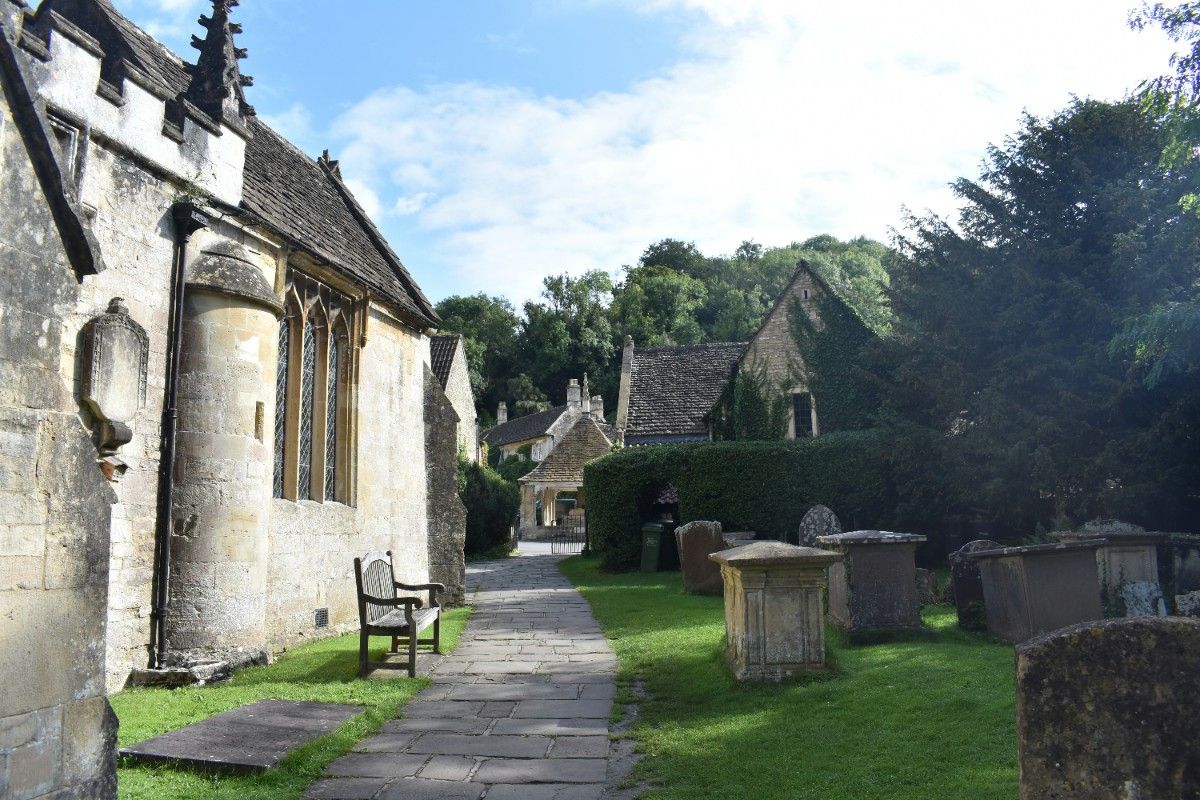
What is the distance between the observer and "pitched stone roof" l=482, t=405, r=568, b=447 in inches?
2372

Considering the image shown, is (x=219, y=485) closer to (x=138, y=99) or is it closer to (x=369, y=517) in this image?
(x=138, y=99)

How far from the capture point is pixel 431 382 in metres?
16.6

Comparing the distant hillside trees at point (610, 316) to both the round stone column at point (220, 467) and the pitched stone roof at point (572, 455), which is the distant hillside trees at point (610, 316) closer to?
the pitched stone roof at point (572, 455)

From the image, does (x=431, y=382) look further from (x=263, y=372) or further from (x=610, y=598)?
(x=263, y=372)

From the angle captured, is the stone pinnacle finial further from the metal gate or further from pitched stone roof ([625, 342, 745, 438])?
the metal gate

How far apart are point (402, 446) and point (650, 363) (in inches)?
813

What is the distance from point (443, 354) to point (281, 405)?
22.9 m

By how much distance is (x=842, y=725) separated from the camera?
6.27 meters

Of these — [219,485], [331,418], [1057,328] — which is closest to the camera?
[219,485]

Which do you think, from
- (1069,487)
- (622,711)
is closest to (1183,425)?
(1069,487)

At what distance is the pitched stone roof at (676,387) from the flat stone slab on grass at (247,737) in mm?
25307

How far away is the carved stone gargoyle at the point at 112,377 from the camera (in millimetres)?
7629

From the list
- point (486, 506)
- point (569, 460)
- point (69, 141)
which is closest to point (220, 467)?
point (69, 141)

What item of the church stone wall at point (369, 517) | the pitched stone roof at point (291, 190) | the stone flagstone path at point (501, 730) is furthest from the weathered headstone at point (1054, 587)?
the pitched stone roof at point (291, 190)
